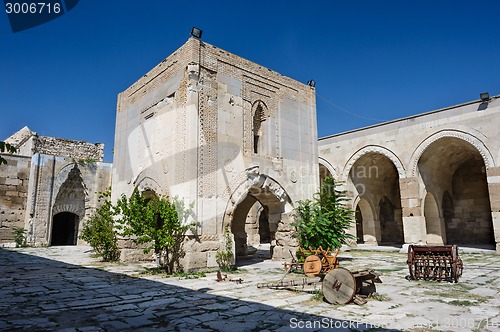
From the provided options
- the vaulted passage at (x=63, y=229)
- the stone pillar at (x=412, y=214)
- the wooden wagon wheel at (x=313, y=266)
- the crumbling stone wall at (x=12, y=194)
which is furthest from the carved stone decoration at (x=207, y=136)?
the vaulted passage at (x=63, y=229)

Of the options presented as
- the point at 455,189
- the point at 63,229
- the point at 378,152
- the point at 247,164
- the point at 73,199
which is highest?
the point at 378,152

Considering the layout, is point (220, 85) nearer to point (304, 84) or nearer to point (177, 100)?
point (177, 100)

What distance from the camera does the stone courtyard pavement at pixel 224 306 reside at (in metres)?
4.17

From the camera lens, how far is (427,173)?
52.9 ft

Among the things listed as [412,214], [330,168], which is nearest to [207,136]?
[412,214]

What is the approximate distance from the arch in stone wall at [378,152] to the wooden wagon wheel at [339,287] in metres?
11.8

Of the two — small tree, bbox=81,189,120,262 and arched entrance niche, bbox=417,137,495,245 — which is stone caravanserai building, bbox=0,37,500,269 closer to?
arched entrance niche, bbox=417,137,495,245

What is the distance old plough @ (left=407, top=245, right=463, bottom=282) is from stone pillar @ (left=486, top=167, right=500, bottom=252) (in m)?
7.60

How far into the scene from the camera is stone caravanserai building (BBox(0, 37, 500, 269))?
922 centimetres

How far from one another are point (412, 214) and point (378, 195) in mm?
3996

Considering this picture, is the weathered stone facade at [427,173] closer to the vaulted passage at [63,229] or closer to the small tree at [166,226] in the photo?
the small tree at [166,226]

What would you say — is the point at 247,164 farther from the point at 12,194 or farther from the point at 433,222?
the point at 12,194

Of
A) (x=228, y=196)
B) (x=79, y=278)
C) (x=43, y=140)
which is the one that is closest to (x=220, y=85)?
(x=228, y=196)

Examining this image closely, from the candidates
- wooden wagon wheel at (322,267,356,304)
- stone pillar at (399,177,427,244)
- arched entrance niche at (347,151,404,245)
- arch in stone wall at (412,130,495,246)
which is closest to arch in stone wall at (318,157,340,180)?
arched entrance niche at (347,151,404,245)
